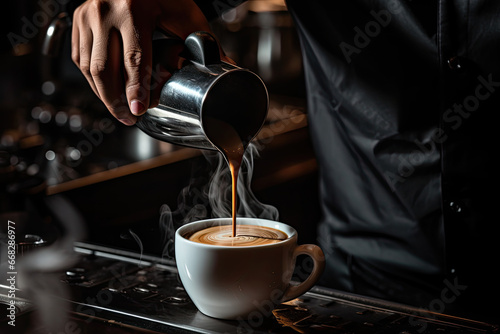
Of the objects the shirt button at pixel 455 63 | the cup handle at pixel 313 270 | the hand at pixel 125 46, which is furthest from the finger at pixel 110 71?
the shirt button at pixel 455 63

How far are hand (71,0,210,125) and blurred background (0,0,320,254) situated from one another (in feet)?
2.03

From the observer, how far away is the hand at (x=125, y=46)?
1.03 m

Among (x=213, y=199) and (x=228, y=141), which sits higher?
(x=228, y=141)

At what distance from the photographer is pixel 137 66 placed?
102 centimetres

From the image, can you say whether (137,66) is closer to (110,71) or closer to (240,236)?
(110,71)

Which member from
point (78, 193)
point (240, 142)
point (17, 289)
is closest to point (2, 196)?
point (78, 193)

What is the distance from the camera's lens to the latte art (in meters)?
1.02

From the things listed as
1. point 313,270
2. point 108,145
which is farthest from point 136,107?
point 108,145

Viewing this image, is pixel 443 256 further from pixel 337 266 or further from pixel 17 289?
pixel 17 289

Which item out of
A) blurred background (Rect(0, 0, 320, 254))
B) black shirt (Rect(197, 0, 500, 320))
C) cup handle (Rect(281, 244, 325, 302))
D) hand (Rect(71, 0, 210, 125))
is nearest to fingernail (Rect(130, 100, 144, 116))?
hand (Rect(71, 0, 210, 125))

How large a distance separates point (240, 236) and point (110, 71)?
384 millimetres

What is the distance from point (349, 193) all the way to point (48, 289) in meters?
0.79

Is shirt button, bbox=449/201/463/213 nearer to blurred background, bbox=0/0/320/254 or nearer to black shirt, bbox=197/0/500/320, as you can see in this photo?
black shirt, bbox=197/0/500/320

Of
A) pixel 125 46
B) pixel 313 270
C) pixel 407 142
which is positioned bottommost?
pixel 313 270
